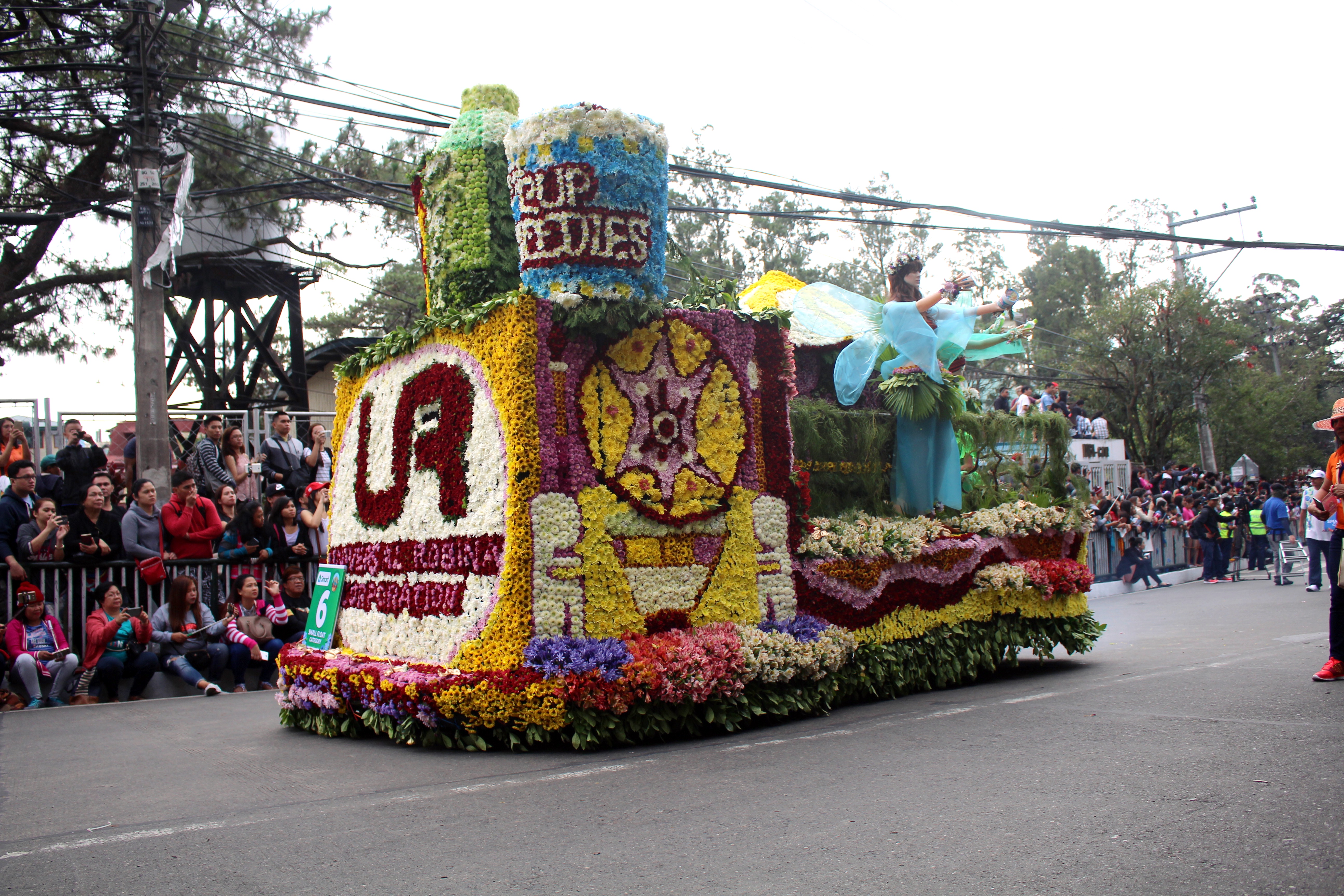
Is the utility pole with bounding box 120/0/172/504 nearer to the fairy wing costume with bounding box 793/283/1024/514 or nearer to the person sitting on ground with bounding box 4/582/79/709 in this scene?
the person sitting on ground with bounding box 4/582/79/709

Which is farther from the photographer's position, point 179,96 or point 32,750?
point 179,96

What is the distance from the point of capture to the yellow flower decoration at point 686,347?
26.4 ft

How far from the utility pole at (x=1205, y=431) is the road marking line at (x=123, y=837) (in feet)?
107

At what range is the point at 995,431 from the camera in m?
11.0

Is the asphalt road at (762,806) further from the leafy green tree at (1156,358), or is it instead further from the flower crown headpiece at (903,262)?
the leafy green tree at (1156,358)

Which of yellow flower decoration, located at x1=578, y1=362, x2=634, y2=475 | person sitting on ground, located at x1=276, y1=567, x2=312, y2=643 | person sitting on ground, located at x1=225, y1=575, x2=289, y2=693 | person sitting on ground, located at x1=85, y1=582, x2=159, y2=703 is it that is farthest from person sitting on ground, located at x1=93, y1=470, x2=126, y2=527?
yellow flower decoration, located at x1=578, y1=362, x2=634, y2=475

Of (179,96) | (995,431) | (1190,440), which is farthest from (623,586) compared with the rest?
(1190,440)

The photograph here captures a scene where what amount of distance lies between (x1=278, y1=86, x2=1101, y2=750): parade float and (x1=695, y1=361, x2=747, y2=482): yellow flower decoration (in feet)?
0.05

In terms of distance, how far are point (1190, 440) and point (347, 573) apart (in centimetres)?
4128

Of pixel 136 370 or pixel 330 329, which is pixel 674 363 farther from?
pixel 330 329

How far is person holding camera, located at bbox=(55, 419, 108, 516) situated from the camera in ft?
39.1

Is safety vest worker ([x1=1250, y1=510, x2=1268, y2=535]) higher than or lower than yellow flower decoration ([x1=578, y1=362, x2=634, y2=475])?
lower

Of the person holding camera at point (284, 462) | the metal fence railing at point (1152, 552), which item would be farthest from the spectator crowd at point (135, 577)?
the metal fence railing at point (1152, 552)

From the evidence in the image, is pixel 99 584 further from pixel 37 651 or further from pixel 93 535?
pixel 37 651
